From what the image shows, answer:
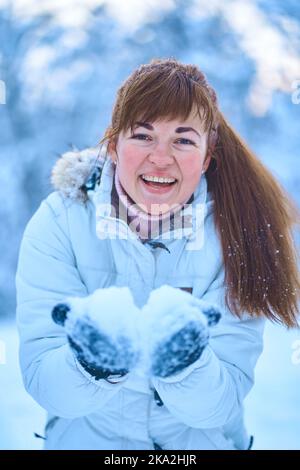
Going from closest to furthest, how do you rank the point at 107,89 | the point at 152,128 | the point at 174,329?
the point at 174,329
the point at 152,128
the point at 107,89

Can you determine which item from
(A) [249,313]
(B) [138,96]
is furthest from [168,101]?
(A) [249,313]

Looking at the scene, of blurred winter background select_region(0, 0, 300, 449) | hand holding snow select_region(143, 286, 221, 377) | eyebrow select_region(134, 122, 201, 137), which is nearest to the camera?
hand holding snow select_region(143, 286, 221, 377)

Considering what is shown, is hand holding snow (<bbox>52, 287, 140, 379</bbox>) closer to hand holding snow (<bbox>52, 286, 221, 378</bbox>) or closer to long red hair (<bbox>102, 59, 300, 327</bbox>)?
hand holding snow (<bbox>52, 286, 221, 378</bbox>)

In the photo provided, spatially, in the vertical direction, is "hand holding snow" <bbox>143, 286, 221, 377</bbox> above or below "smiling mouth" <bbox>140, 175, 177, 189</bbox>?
below

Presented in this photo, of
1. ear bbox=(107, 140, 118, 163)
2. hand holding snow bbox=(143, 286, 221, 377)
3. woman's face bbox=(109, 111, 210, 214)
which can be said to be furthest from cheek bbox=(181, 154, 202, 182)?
hand holding snow bbox=(143, 286, 221, 377)

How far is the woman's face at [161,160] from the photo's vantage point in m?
1.29

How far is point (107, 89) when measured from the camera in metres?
1.44

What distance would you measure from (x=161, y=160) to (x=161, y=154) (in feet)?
0.04

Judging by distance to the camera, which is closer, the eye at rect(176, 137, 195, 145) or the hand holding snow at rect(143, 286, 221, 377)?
the hand holding snow at rect(143, 286, 221, 377)

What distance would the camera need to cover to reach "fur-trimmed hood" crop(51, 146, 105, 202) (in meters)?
1.36

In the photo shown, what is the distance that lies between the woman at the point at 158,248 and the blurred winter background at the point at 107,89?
80 millimetres

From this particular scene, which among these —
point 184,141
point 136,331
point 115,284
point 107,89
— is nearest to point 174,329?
point 136,331

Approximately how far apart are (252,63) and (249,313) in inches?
21.7

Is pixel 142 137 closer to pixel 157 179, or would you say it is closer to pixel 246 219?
pixel 157 179
